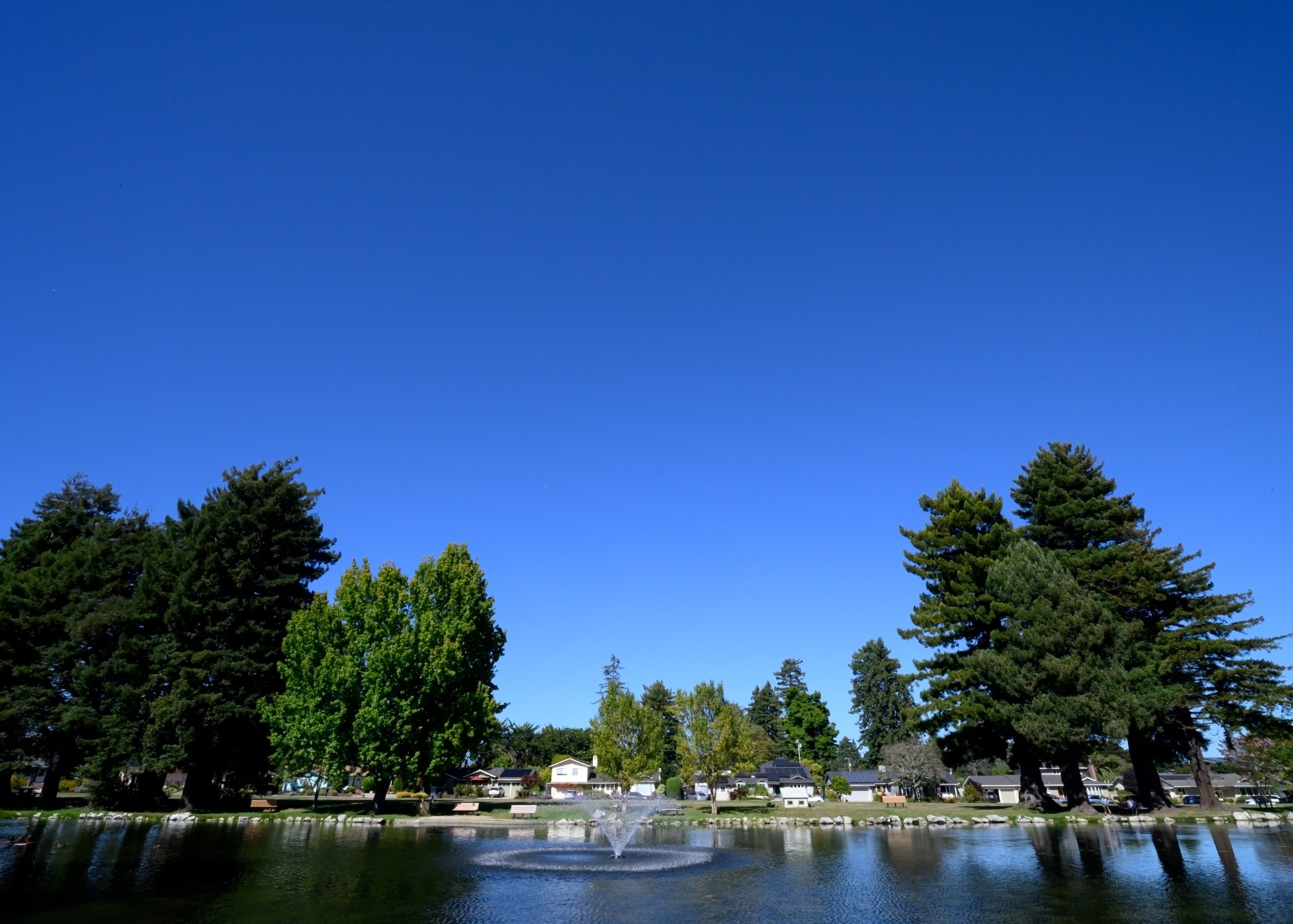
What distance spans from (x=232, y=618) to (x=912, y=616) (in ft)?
148

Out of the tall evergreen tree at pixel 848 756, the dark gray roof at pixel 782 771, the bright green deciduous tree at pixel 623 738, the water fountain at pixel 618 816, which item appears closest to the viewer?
the water fountain at pixel 618 816

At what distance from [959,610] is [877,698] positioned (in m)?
68.6

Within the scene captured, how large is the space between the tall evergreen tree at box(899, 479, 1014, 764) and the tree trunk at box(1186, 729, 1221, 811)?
10.6 meters

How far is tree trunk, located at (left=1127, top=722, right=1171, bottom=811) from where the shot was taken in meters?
45.4

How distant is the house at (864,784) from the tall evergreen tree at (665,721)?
20.4 meters

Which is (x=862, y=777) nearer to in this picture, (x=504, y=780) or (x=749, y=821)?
(x=504, y=780)

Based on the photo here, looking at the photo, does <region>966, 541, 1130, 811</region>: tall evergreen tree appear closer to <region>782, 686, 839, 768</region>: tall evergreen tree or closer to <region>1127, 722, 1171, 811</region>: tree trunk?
<region>1127, 722, 1171, 811</region>: tree trunk

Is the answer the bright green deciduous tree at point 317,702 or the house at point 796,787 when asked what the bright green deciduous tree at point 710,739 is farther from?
the bright green deciduous tree at point 317,702

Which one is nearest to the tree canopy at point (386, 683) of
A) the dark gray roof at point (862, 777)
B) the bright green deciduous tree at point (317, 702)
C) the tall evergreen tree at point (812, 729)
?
the bright green deciduous tree at point (317, 702)

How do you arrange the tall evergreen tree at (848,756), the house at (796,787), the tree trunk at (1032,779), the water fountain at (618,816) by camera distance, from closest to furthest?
1. the water fountain at (618,816)
2. the tree trunk at (1032,779)
3. the house at (796,787)
4. the tall evergreen tree at (848,756)

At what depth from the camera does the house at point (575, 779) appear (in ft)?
315

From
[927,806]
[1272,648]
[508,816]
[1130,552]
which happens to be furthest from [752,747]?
[1272,648]

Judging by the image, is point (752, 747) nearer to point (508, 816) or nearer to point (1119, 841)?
point (508, 816)

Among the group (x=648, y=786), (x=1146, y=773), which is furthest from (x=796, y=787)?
(x=1146, y=773)
